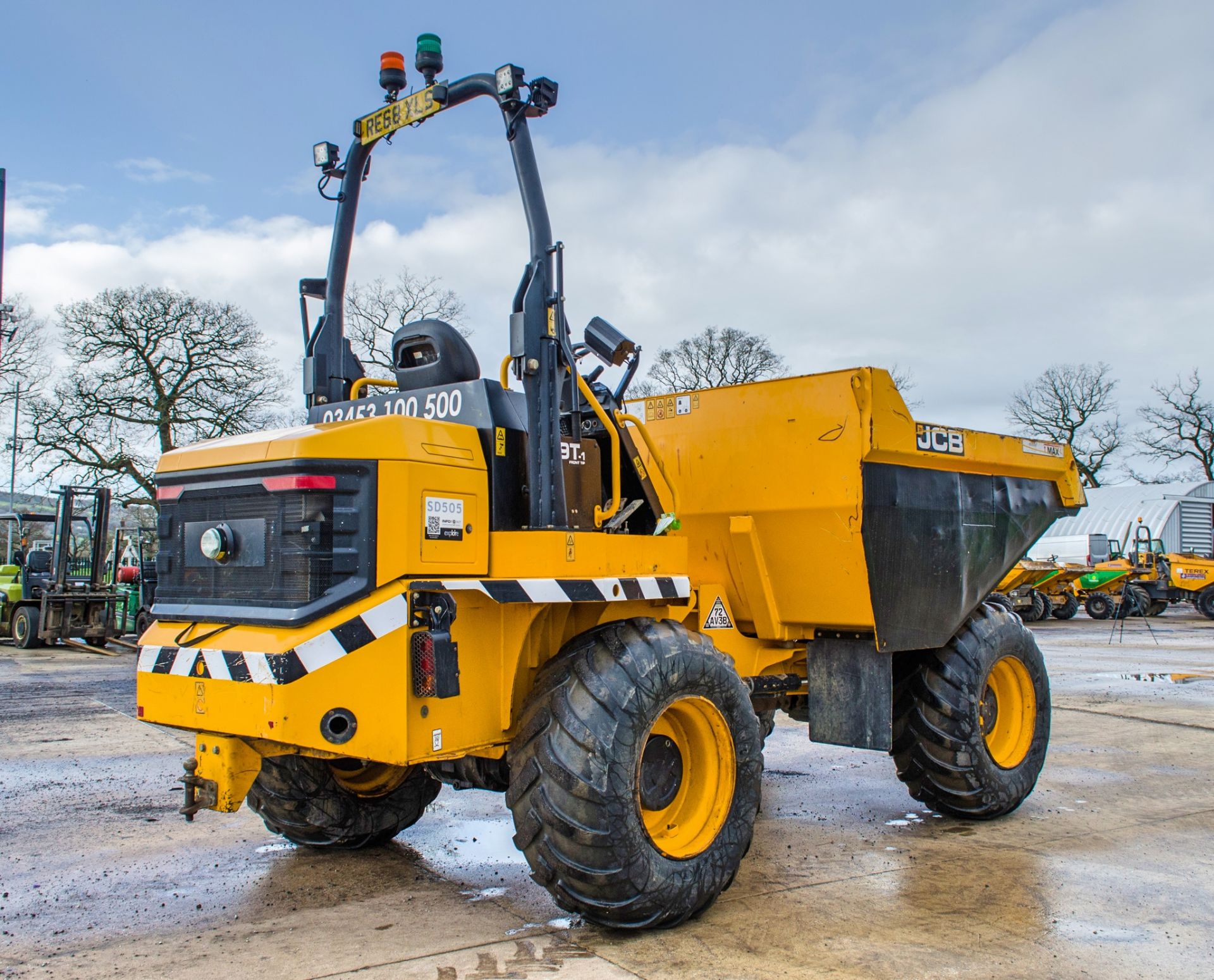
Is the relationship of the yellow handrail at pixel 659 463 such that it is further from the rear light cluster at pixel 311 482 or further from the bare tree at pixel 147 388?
the bare tree at pixel 147 388

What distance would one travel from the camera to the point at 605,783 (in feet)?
11.9

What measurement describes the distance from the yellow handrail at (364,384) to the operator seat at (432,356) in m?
0.24

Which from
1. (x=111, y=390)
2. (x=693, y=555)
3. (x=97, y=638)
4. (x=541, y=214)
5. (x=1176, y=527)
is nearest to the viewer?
(x=541, y=214)

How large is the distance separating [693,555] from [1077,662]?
11.4m

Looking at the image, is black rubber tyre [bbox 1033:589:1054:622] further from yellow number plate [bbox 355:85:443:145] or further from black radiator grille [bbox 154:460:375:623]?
black radiator grille [bbox 154:460:375:623]

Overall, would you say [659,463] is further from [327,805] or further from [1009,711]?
[1009,711]

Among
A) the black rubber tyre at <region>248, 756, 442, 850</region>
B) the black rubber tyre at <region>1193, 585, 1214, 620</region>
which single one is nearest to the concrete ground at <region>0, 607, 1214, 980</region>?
the black rubber tyre at <region>248, 756, 442, 850</region>

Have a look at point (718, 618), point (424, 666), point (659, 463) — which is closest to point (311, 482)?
point (424, 666)

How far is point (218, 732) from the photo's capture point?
3629 mm

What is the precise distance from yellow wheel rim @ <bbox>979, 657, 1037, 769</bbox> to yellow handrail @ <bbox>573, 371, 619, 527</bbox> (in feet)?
9.36

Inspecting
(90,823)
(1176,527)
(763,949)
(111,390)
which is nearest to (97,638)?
(111,390)

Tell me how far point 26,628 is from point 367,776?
1554 cm

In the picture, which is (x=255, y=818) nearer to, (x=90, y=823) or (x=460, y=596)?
(x=90, y=823)

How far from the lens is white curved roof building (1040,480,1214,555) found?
37.2 m
